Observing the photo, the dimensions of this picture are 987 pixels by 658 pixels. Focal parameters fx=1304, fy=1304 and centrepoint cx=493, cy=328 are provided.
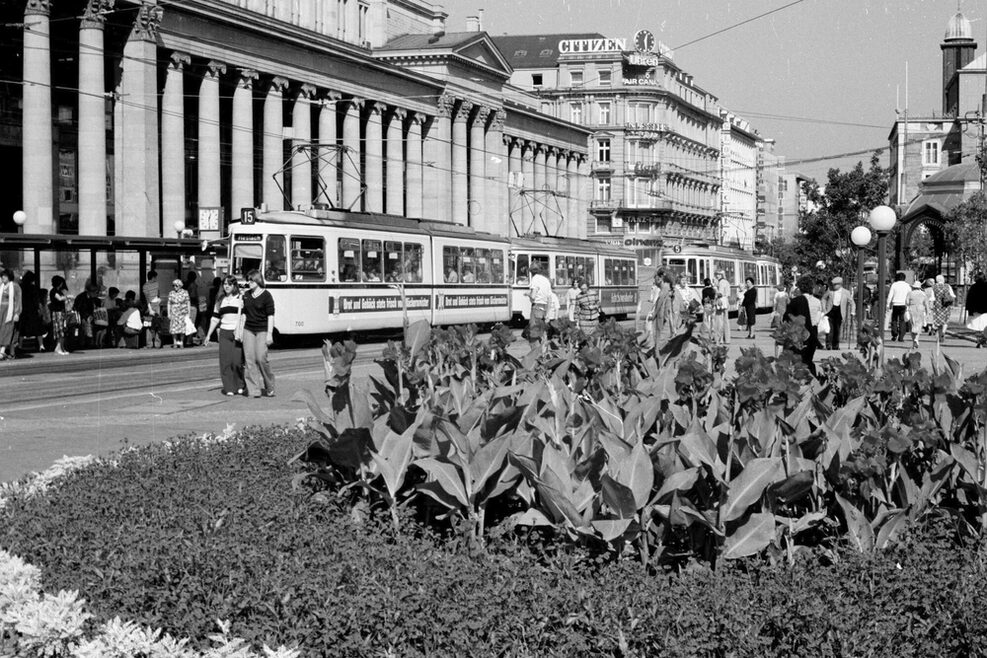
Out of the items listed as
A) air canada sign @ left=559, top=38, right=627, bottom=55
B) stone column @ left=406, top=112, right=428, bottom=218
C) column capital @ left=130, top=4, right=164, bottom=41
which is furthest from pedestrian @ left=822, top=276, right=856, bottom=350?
air canada sign @ left=559, top=38, right=627, bottom=55

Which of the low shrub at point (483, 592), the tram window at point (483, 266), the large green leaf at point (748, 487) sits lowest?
the low shrub at point (483, 592)

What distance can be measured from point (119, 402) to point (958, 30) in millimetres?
150138

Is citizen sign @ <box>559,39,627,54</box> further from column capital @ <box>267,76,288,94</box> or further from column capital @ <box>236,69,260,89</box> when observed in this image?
column capital @ <box>236,69,260,89</box>

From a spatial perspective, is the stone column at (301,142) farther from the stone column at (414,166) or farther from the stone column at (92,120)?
the stone column at (92,120)

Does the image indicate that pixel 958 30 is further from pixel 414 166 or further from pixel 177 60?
pixel 177 60

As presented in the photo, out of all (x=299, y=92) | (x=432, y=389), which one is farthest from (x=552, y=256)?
(x=432, y=389)

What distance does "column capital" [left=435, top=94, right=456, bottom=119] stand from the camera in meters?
80.6

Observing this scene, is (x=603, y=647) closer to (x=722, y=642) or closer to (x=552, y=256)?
(x=722, y=642)

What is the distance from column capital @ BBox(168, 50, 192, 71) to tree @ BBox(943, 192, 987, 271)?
30.9m

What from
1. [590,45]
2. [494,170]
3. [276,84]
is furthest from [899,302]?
[590,45]

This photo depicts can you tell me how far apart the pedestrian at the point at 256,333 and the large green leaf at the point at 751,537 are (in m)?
13.7

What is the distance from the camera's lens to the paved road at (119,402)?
1388 cm

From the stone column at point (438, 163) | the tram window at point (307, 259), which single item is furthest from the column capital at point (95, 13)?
the stone column at point (438, 163)

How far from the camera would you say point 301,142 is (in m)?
62.1
